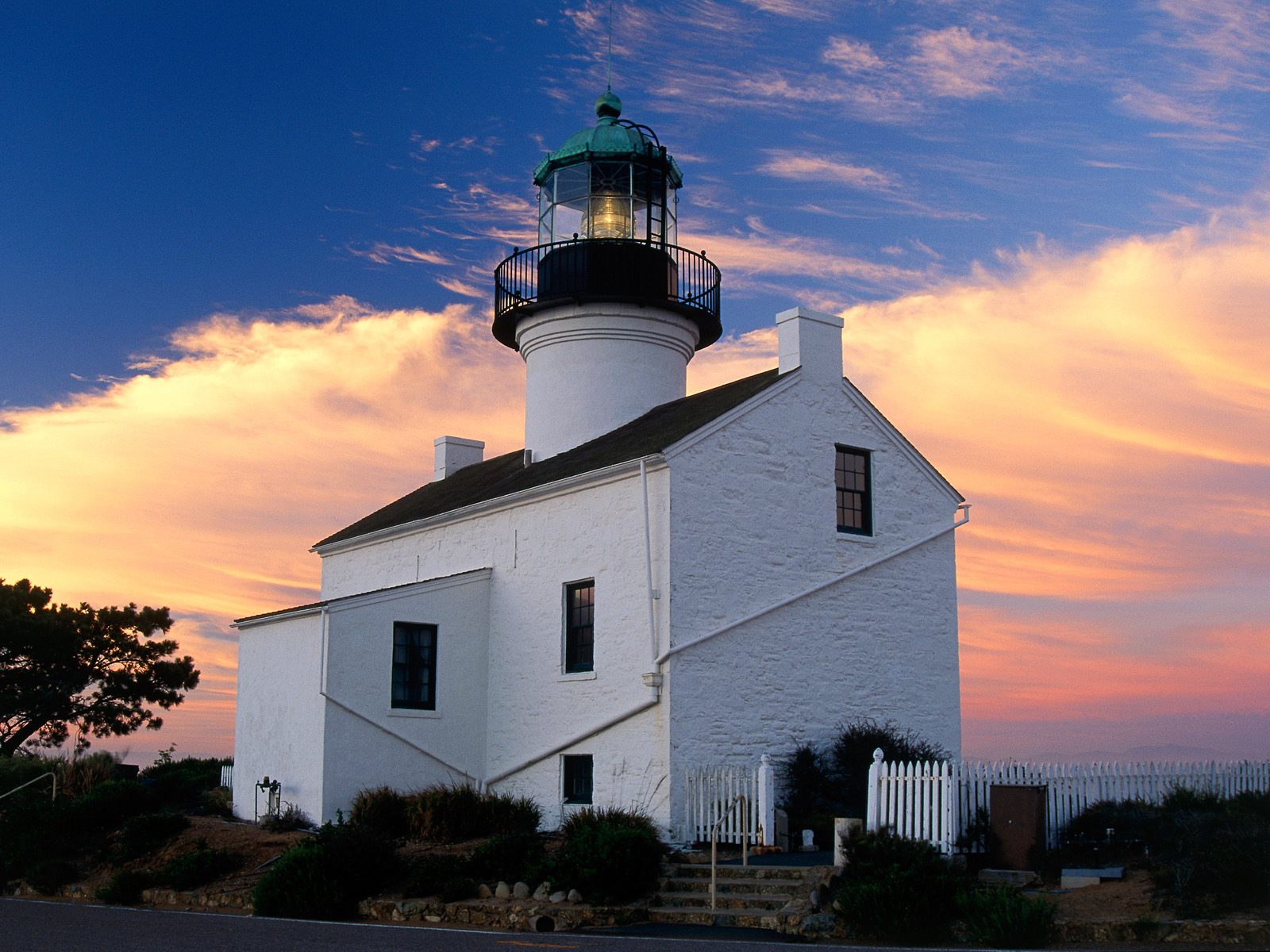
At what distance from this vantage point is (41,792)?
2597 cm

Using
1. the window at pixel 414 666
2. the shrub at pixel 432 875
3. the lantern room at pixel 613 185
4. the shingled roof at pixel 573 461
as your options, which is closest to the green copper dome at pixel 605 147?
the lantern room at pixel 613 185

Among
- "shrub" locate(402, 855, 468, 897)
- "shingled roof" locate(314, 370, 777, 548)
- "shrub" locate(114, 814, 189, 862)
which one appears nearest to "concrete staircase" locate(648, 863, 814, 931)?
"shrub" locate(402, 855, 468, 897)

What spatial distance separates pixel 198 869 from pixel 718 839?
24.0 feet

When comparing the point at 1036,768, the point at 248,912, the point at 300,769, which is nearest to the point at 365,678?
the point at 300,769

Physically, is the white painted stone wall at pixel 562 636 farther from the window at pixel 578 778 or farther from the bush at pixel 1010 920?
the bush at pixel 1010 920

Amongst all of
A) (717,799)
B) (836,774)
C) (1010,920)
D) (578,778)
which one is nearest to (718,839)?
(717,799)

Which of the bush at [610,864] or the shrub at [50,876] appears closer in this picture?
the bush at [610,864]

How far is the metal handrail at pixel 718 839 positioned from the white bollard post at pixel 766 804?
0.71 ft

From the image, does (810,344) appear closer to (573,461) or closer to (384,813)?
(573,461)

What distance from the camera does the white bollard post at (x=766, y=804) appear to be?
17359mm

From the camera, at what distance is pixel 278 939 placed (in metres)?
13.5

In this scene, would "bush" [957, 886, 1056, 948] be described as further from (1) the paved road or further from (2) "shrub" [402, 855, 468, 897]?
(2) "shrub" [402, 855, 468, 897]

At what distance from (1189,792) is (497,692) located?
34.6 feet

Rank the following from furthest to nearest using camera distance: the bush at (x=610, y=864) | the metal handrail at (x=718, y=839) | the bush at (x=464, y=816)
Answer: the bush at (x=464, y=816)
the bush at (x=610, y=864)
the metal handrail at (x=718, y=839)
